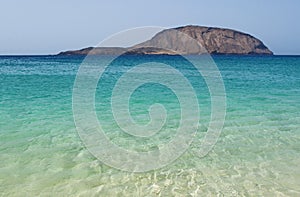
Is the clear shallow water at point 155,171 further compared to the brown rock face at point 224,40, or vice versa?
the brown rock face at point 224,40

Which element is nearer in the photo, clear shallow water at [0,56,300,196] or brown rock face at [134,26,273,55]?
clear shallow water at [0,56,300,196]

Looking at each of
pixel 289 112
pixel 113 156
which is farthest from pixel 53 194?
pixel 289 112

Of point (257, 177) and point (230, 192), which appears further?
point (257, 177)

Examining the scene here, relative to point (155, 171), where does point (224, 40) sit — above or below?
above

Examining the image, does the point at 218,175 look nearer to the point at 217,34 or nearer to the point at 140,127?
the point at 140,127

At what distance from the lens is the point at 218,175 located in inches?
262

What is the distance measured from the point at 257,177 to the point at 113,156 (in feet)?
10.7

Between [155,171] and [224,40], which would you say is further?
[224,40]

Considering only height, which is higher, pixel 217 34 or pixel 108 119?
pixel 217 34

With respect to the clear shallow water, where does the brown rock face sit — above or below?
above

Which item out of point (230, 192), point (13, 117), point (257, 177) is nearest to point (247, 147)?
point (257, 177)

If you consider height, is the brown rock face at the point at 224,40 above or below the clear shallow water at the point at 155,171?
above

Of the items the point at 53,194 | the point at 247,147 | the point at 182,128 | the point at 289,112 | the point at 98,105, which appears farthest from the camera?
the point at 98,105

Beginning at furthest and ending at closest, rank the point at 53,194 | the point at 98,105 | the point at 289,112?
the point at 98,105
the point at 289,112
the point at 53,194
